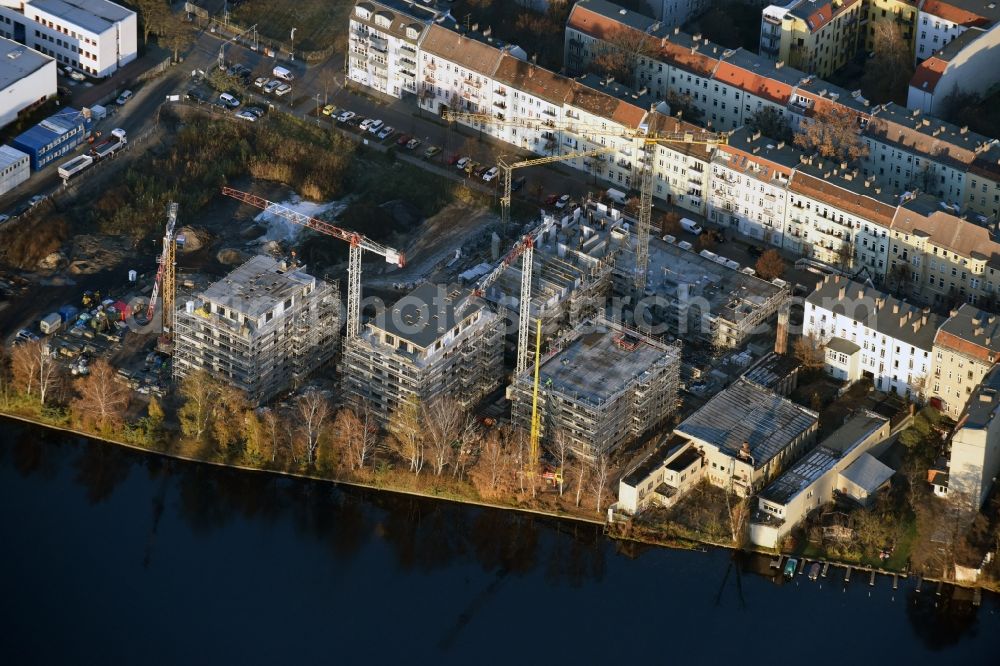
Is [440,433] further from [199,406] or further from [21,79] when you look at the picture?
[21,79]

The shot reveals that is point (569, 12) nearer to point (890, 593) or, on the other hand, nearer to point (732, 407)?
point (732, 407)

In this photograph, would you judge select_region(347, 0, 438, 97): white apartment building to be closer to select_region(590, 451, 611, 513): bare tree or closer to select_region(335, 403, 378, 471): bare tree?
select_region(335, 403, 378, 471): bare tree

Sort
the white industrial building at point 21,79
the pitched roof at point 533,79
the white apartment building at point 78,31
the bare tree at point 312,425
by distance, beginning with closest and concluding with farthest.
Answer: the bare tree at point 312,425, the pitched roof at point 533,79, the white industrial building at point 21,79, the white apartment building at point 78,31

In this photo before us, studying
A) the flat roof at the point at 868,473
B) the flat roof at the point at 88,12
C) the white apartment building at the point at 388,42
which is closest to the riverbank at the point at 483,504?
the flat roof at the point at 868,473

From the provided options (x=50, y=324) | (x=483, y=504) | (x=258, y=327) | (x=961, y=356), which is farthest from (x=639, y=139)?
(x=50, y=324)

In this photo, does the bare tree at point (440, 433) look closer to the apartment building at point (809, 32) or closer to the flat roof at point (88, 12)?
the apartment building at point (809, 32)
